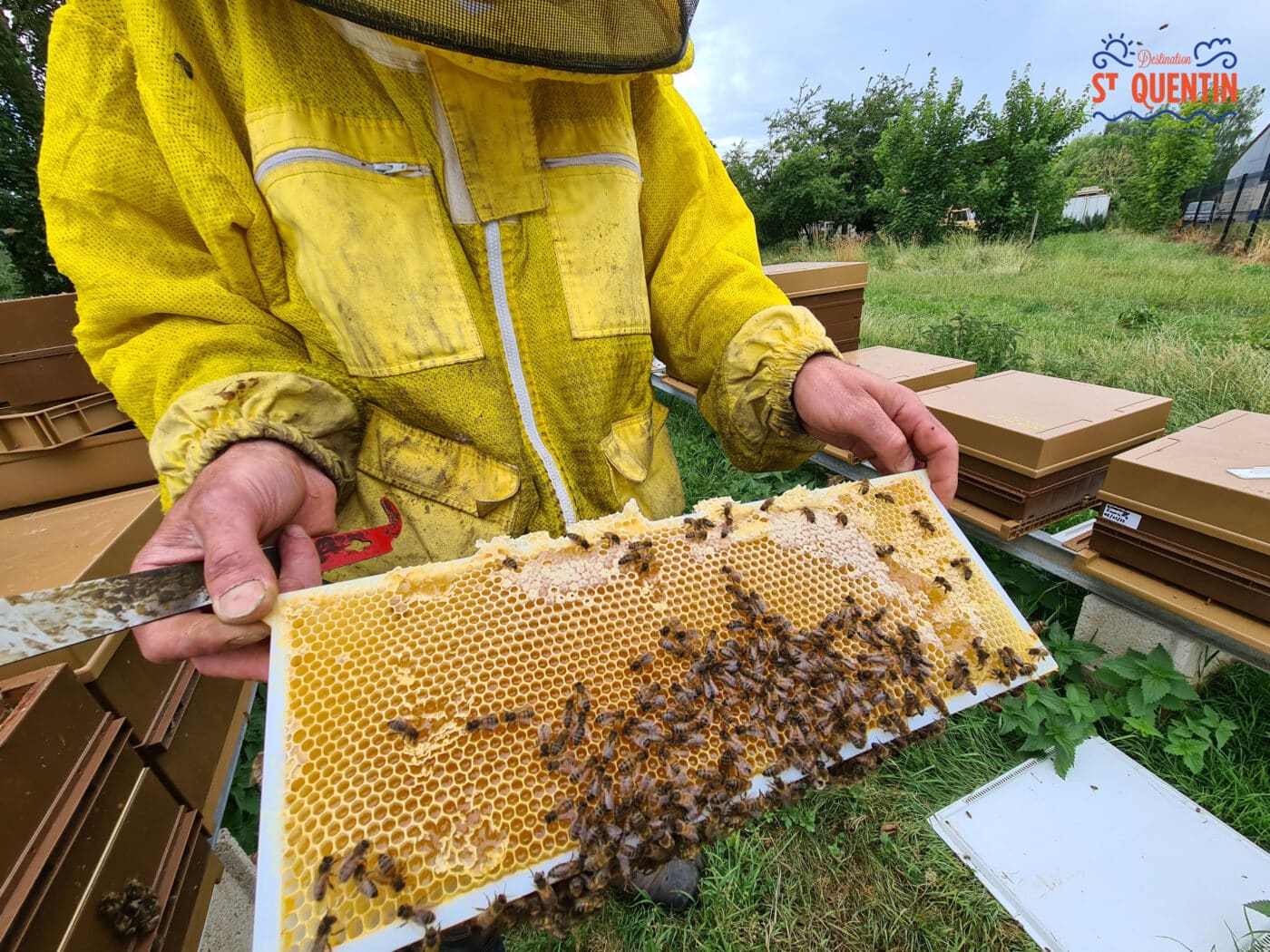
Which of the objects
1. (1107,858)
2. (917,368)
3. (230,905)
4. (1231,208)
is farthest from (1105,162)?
(230,905)

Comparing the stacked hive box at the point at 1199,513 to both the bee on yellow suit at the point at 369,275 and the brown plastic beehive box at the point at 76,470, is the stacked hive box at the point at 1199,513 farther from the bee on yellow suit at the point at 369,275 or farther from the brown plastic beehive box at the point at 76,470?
the brown plastic beehive box at the point at 76,470

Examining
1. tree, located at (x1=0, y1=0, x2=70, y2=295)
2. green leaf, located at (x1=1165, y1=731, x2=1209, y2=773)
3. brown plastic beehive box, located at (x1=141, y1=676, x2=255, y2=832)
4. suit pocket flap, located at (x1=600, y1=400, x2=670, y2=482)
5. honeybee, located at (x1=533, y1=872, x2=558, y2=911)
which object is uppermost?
tree, located at (x1=0, y1=0, x2=70, y2=295)

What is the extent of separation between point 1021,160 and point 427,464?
930 inches

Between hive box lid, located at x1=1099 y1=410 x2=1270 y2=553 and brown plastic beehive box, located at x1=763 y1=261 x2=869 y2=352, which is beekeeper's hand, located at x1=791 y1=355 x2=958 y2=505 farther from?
brown plastic beehive box, located at x1=763 y1=261 x2=869 y2=352

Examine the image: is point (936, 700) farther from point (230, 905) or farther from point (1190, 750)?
point (230, 905)

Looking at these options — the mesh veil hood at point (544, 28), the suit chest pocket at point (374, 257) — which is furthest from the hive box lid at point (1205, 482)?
the suit chest pocket at point (374, 257)

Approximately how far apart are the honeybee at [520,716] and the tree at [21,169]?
8.84 m

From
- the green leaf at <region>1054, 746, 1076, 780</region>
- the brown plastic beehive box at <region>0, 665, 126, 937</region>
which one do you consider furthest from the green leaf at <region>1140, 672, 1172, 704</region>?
the brown plastic beehive box at <region>0, 665, 126, 937</region>

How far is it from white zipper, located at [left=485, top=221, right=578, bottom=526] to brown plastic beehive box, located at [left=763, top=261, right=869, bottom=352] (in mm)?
3923

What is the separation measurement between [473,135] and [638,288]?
0.71 m

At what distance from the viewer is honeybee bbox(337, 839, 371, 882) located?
1.16 meters

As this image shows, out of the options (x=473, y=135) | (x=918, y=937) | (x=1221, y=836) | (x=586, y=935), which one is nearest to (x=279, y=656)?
(x=473, y=135)

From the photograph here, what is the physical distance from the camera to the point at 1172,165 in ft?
67.7

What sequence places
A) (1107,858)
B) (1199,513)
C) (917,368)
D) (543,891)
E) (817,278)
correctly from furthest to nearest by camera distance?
(817,278), (917,368), (1199,513), (1107,858), (543,891)
